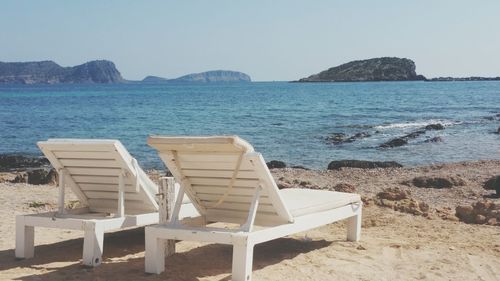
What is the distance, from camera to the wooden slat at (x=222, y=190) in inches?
240

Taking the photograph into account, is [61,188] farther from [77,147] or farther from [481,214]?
[481,214]

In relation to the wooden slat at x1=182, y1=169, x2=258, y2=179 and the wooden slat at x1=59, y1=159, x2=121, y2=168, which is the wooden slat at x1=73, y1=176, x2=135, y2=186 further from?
the wooden slat at x1=182, y1=169, x2=258, y2=179

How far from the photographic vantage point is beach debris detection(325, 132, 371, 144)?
27741mm

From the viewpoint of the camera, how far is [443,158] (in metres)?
21.3

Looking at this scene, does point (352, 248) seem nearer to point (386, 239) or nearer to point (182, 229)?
point (386, 239)

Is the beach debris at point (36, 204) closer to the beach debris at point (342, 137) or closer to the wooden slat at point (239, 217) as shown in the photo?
the wooden slat at point (239, 217)

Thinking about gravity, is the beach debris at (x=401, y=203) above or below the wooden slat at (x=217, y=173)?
below

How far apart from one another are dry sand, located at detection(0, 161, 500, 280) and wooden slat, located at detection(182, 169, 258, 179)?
2.96 ft

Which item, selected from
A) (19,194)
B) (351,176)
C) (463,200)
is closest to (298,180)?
(351,176)

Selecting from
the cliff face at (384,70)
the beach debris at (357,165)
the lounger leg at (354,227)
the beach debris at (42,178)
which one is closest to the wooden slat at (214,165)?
the lounger leg at (354,227)

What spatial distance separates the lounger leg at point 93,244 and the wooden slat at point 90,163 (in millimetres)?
672

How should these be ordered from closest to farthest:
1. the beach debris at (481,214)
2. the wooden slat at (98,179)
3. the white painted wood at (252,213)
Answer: the white painted wood at (252,213), the wooden slat at (98,179), the beach debris at (481,214)

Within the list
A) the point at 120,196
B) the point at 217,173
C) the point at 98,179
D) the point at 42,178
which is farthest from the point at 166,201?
the point at 42,178

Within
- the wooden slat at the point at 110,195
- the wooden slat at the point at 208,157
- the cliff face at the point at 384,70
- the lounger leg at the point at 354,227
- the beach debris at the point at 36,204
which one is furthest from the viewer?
the cliff face at the point at 384,70
